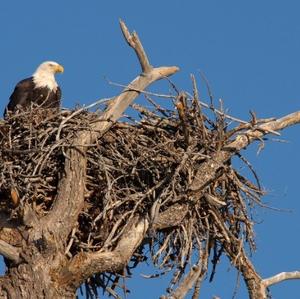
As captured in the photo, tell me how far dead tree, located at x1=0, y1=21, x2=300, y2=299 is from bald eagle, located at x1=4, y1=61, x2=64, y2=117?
126 centimetres

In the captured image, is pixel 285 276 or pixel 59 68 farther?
pixel 59 68

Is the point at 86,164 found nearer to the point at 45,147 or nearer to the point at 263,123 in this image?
the point at 45,147

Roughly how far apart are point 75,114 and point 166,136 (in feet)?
2.85

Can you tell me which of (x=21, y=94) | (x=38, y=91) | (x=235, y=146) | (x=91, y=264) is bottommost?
(x=91, y=264)

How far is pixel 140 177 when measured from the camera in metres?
Result: 7.95

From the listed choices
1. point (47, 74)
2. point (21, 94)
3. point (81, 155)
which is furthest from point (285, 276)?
point (47, 74)

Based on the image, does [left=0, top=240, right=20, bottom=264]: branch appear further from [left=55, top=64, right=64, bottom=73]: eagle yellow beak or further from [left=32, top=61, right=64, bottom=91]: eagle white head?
[left=55, top=64, right=64, bottom=73]: eagle yellow beak

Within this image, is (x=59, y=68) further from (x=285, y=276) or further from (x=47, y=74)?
(x=285, y=276)

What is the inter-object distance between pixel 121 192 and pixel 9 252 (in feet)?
4.01

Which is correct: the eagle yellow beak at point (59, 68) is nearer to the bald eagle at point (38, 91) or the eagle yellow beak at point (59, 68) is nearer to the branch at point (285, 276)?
the bald eagle at point (38, 91)

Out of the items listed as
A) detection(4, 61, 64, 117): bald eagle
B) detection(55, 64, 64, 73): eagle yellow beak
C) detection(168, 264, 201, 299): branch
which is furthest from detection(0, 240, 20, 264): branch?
detection(55, 64, 64, 73): eagle yellow beak

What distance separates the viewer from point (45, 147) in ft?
24.9

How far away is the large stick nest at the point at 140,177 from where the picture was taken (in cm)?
755

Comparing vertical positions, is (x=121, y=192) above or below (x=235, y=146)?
below
